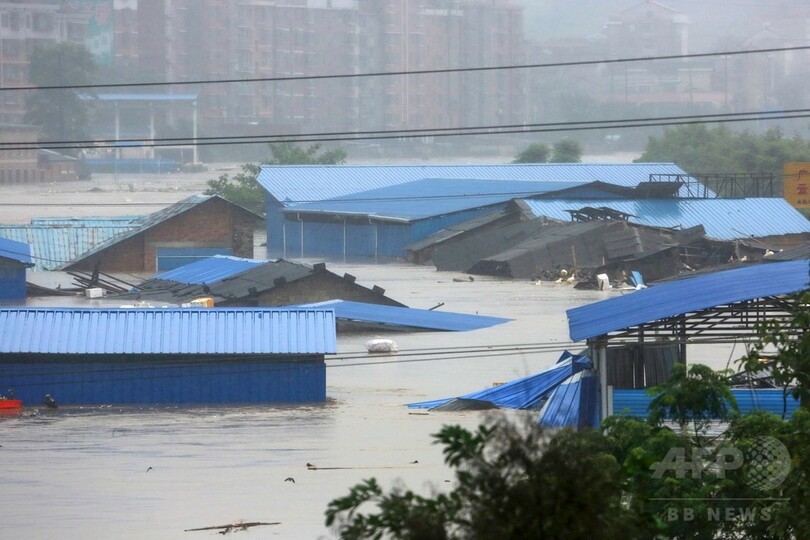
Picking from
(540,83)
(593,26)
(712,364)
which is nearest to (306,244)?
(712,364)

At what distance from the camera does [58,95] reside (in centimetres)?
6425

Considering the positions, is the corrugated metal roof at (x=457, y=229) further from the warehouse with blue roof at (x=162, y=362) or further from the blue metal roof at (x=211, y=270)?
the warehouse with blue roof at (x=162, y=362)

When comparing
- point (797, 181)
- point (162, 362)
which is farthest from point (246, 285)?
point (797, 181)

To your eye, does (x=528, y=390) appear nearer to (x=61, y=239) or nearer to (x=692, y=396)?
(x=692, y=396)

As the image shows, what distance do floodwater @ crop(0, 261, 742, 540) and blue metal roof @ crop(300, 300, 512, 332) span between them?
74.2 inches

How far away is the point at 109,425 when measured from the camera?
13695 millimetres

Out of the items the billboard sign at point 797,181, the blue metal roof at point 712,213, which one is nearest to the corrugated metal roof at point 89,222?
the blue metal roof at point 712,213

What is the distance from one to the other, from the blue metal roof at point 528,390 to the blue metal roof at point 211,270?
1220 cm

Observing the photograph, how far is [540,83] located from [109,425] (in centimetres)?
8211

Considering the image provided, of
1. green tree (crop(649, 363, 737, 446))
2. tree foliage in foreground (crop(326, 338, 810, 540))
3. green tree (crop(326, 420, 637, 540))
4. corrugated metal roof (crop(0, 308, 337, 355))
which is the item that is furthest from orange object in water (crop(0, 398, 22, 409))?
green tree (crop(326, 420, 637, 540))

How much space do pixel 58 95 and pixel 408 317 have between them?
4761 centimetres

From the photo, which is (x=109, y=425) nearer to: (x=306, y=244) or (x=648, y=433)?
(x=648, y=433)

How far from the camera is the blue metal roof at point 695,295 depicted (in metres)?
10.4

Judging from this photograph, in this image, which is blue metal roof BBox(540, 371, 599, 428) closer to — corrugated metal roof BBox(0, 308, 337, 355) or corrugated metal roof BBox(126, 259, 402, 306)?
corrugated metal roof BBox(0, 308, 337, 355)
